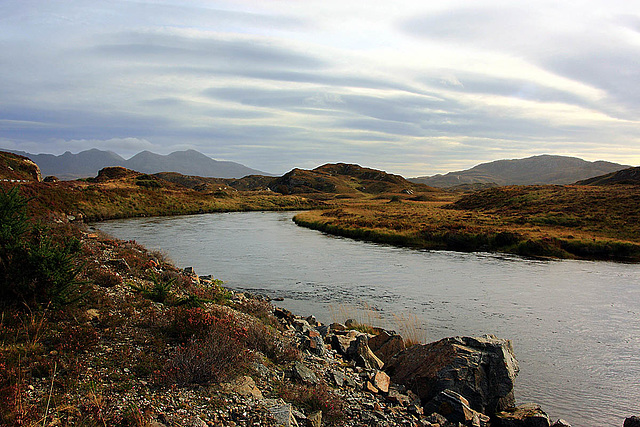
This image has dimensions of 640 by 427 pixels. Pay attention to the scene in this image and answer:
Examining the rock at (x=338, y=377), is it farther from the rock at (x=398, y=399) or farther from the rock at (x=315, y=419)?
the rock at (x=315, y=419)

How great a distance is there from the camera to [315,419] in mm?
6070

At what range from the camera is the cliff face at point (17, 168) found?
2070 inches

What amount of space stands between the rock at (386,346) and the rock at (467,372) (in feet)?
3.09

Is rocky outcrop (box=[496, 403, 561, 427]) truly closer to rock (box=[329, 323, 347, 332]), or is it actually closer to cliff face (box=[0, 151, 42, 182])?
rock (box=[329, 323, 347, 332])

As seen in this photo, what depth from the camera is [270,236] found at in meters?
41.0

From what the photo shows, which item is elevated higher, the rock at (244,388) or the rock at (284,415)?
the rock at (244,388)

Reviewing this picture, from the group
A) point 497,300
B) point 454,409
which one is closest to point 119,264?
point 454,409

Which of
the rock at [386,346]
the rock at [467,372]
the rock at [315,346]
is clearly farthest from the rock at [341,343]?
the rock at [467,372]

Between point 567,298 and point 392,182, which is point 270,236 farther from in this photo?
point 392,182

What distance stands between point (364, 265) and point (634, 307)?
553 inches

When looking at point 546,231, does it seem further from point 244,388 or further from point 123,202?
point 123,202

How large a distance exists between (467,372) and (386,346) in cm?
258

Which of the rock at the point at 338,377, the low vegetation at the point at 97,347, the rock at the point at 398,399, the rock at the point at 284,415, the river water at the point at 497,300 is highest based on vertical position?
the low vegetation at the point at 97,347

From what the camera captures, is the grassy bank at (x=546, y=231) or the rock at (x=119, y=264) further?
the grassy bank at (x=546, y=231)
